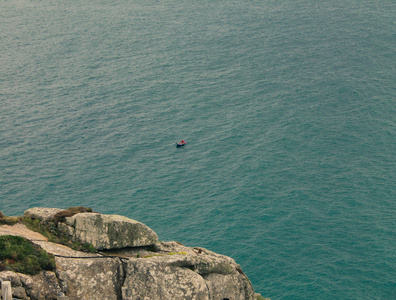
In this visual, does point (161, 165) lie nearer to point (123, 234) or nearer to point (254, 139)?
point (254, 139)

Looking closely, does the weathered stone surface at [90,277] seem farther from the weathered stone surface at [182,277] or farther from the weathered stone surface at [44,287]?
the weathered stone surface at [182,277]

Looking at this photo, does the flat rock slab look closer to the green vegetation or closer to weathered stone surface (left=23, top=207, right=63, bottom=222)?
the green vegetation

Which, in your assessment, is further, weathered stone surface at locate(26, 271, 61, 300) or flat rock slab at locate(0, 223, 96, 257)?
flat rock slab at locate(0, 223, 96, 257)

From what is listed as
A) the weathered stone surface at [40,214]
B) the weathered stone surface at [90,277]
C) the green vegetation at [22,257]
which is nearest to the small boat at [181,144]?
the weathered stone surface at [40,214]

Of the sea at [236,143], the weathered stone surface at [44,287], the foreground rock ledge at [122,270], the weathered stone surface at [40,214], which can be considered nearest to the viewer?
the weathered stone surface at [44,287]

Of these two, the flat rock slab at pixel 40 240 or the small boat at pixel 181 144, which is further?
the small boat at pixel 181 144

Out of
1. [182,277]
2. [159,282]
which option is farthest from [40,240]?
[182,277]

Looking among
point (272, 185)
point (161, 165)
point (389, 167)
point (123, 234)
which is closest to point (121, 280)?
point (123, 234)

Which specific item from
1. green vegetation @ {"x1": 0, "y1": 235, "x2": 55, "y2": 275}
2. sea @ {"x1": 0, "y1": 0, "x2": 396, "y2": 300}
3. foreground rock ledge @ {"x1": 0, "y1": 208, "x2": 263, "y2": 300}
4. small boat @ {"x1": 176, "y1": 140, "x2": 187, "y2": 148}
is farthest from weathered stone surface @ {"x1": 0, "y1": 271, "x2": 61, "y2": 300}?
small boat @ {"x1": 176, "y1": 140, "x2": 187, "y2": 148}
